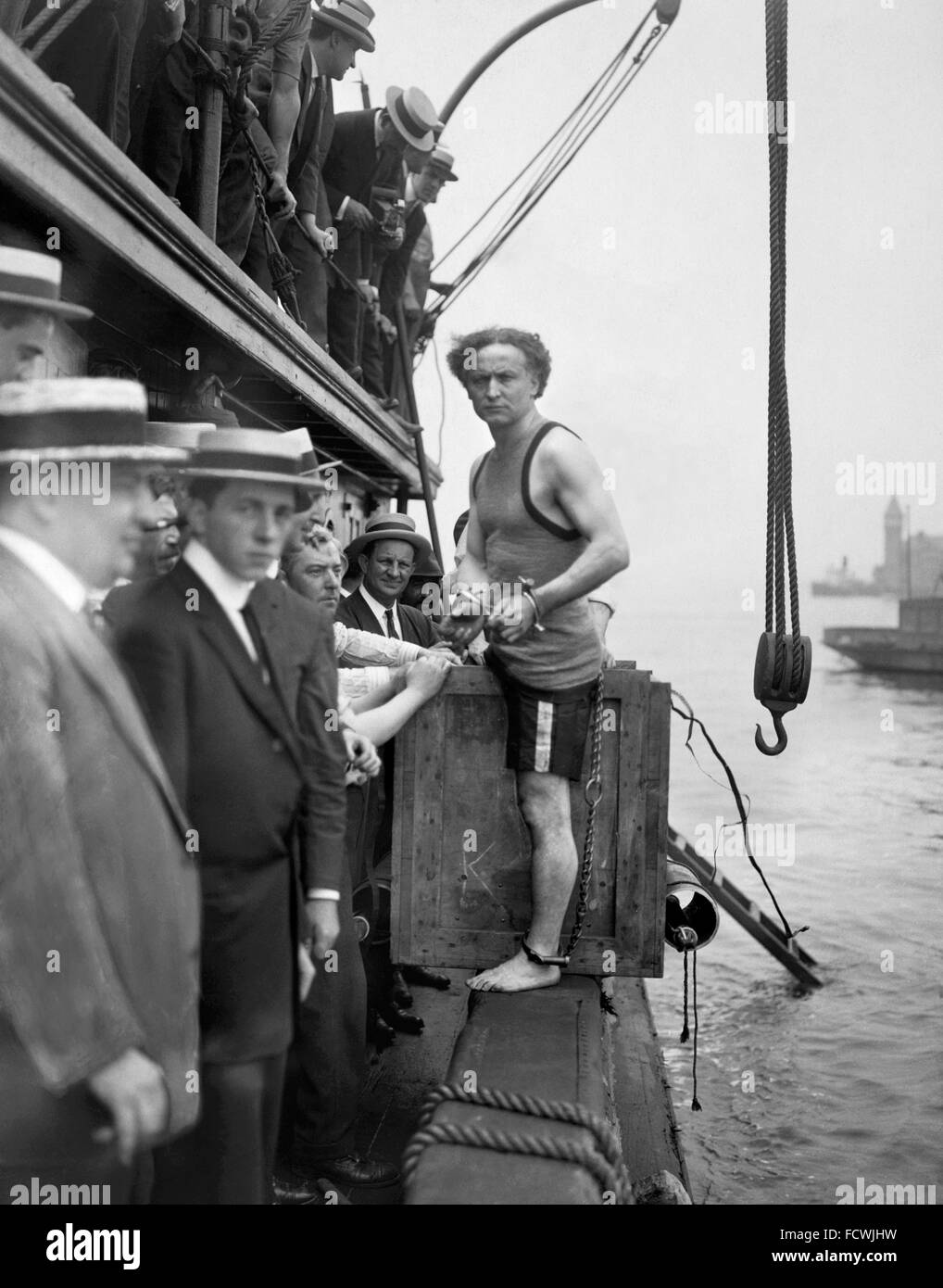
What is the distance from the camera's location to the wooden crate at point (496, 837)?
3477mm

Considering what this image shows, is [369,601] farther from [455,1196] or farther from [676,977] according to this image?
[676,977]

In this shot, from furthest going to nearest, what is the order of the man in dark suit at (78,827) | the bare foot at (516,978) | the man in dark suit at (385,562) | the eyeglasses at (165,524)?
the man in dark suit at (385,562), the bare foot at (516,978), the eyeglasses at (165,524), the man in dark suit at (78,827)

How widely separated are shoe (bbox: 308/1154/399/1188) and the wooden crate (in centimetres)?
62

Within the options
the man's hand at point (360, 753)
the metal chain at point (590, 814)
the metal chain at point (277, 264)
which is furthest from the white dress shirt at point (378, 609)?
the man's hand at point (360, 753)

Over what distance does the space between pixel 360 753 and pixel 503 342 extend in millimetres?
1053

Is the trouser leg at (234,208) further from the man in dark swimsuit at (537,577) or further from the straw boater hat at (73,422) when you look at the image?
the straw boater hat at (73,422)

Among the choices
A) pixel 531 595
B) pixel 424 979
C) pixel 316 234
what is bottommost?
pixel 424 979

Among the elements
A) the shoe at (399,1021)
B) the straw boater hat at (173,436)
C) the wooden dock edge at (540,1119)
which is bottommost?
the shoe at (399,1021)

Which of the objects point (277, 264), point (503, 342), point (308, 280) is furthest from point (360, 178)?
point (503, 342)

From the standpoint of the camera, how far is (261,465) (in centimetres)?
196

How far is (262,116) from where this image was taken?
12.7 ft

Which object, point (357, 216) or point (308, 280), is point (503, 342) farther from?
point (357, 216)
